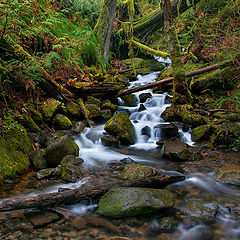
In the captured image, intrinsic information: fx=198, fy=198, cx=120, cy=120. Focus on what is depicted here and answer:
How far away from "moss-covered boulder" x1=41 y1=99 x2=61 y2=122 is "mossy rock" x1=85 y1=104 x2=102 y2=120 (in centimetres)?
127

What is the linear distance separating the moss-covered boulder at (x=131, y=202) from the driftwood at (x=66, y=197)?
6.9 inches

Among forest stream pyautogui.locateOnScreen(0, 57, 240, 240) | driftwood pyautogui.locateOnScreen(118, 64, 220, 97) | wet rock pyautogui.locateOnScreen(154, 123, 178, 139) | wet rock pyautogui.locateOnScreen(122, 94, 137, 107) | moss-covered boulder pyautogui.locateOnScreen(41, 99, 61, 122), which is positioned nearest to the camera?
forest stream pyautogui.locateOnScreen(0, 57, 240, 240)

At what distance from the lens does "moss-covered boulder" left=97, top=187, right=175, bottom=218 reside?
234cm

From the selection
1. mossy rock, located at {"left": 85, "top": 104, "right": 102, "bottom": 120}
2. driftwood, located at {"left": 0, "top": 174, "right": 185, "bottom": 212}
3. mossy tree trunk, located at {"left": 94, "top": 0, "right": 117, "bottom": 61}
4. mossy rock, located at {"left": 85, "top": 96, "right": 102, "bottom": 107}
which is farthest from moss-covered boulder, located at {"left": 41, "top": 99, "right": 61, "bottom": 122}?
mossy tree trunk, located at {"left": 94, "top": 0, "right": 117, "bottom": 61}

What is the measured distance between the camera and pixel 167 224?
227 cm

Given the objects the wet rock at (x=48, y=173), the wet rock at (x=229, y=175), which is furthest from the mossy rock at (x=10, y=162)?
the wet rock at (x=229, y=175)

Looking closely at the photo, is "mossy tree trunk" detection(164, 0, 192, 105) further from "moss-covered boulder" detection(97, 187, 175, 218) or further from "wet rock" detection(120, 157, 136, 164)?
"moss-covered boulder" detection(97, 187, 175, 218)

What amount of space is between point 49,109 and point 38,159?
196 centimetres

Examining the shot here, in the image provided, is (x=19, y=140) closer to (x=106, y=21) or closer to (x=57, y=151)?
(x=57, y=151)

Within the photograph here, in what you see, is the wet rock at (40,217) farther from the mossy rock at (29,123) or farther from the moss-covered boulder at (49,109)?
the moss-covered boulder at (49,109)

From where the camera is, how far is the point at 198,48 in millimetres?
10453

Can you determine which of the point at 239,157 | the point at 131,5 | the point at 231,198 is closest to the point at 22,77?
the point at 231,198

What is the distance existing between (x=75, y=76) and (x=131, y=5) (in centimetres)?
395

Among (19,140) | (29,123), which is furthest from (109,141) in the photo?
(19,140)
